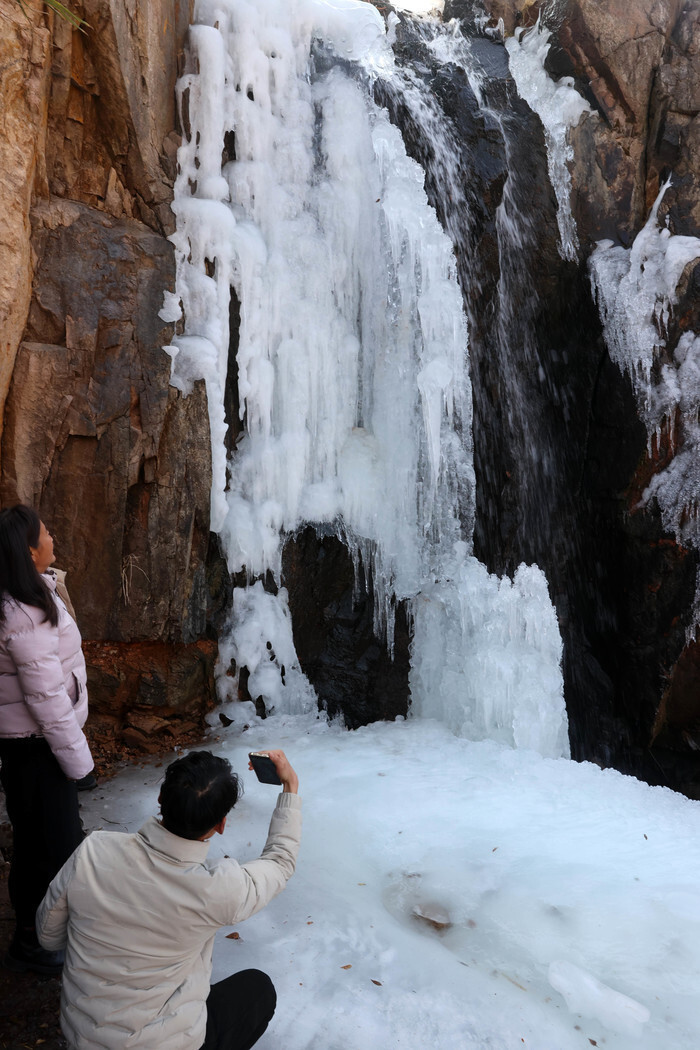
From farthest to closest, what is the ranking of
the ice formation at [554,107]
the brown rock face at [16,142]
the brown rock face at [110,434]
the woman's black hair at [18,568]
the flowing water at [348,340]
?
1. the ice formation at [554,107]
2. the flowing water at [348,340]
3. the brown rock face at [110,434]
4. the brown rock face at [16,142]
5. the woman's black hair at [18,568]

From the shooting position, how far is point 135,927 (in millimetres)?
1611

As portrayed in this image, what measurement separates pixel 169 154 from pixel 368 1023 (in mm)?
5056

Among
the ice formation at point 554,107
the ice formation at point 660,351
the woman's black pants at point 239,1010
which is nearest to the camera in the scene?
the woman's black pants at point 239,1010

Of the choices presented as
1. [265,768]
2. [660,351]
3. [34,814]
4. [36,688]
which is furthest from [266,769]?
[660,351]

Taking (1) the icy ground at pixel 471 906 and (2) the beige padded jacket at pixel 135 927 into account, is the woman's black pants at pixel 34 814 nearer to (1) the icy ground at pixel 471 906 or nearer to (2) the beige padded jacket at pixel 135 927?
(1) the icy ground at pixel 471 906

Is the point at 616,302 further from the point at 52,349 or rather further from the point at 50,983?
the point at 50,983

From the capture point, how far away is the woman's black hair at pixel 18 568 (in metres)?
2.35

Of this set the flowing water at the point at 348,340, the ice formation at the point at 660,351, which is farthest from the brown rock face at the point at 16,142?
the ice formation at the point at 660,351

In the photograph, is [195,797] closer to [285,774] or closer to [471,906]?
[285,774]

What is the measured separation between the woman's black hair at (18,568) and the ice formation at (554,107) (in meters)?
6.05

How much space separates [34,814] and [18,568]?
81cm

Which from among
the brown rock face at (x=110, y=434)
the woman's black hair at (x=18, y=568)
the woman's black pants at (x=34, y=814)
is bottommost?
the woman's black pants at (x=34, y=814)

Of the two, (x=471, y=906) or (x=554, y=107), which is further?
(x=554, y=107)

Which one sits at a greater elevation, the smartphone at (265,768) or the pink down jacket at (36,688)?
the pink down jacket at (36,688)
